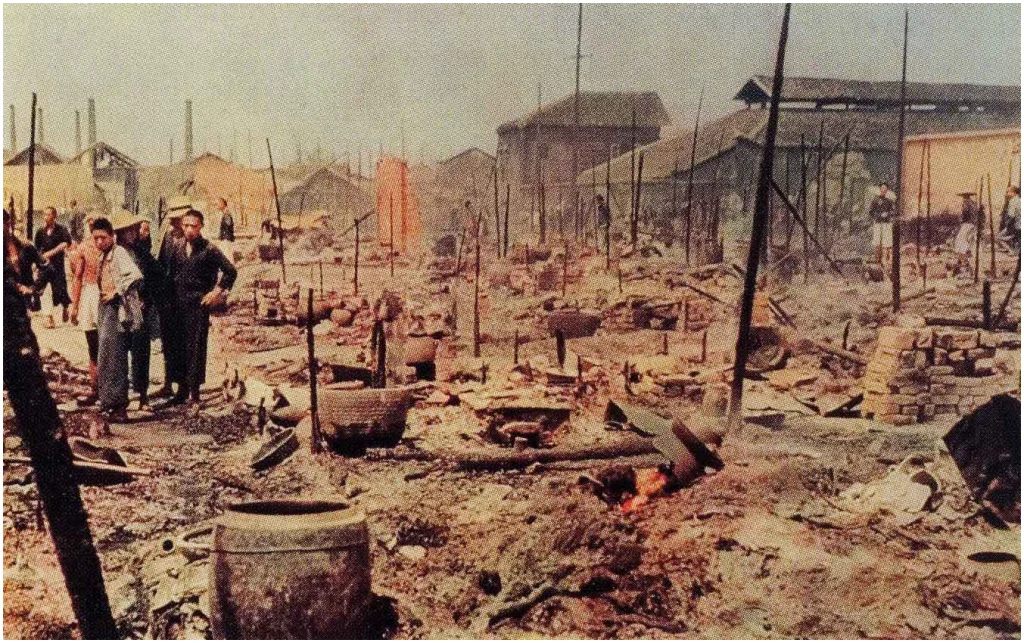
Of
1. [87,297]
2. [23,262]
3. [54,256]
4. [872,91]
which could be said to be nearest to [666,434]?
[872,91]

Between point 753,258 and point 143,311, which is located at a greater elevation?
point 753,258

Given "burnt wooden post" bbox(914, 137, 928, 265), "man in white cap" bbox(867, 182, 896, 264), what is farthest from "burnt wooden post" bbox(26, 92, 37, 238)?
"burnt wooden post" bbox(914, 137, 928, 265)

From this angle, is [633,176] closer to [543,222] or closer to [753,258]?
[543,222]

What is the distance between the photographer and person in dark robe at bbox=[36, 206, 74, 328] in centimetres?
515

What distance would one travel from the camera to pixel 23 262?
201 inches

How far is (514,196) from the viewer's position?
5.35m

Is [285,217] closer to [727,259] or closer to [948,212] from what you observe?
[727,259]

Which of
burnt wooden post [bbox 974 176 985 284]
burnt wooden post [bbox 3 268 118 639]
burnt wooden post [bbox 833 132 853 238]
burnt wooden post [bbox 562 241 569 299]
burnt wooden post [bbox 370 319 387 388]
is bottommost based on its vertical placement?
burnt wooden post [bbox 3 268 118 639]

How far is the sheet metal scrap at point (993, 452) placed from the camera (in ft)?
16.4

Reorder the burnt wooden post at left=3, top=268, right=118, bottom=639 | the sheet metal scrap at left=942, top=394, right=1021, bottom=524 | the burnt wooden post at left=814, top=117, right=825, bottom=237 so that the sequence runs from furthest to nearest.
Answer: the burnt wooden post at left=814, top=117, right=825, bottom=237 → the sheet metal scrap at left=942, top=394, right=1021, bottom=524 → the burnt wooden post at left=3, top=268, right=118, bottom=639

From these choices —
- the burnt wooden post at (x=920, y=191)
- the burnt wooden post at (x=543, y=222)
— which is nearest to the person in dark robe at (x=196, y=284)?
the burnt wooden post at (x=543, y=222)

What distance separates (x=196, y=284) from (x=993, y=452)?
4.45 m

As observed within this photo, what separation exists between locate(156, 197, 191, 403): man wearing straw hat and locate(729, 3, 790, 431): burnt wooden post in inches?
120

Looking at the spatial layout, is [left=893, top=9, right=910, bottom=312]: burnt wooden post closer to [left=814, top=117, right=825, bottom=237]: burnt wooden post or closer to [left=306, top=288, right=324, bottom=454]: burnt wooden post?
[left=814, top=117, right=825, bottom=237]: burnt wooden post
